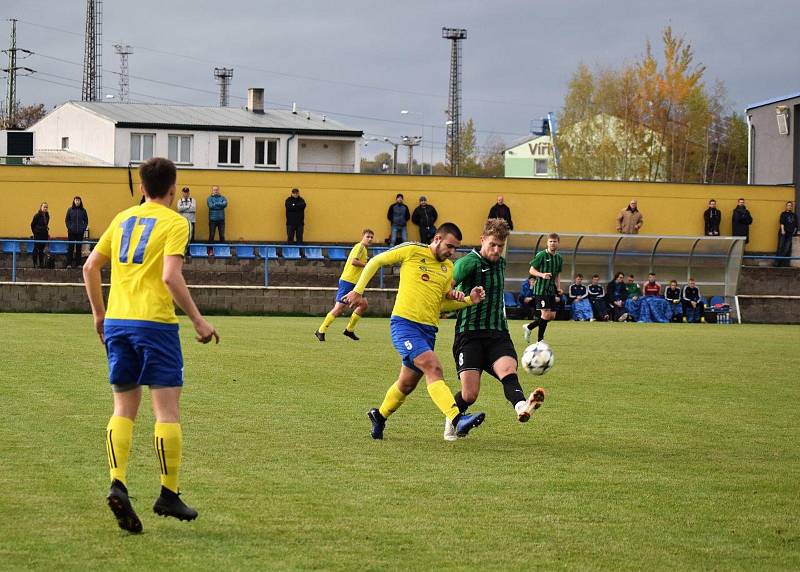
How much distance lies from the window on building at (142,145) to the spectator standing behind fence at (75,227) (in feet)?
87.8

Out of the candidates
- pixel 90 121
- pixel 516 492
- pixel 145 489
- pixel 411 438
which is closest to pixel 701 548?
pixel 516 492

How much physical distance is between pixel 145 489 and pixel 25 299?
2434 cm

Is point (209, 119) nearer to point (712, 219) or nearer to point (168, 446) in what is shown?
point (712, 219)

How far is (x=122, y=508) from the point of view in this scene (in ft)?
20.1

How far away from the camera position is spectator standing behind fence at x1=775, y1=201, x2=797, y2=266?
36719mm

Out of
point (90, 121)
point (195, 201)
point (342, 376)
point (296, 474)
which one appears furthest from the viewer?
point (90, 121)

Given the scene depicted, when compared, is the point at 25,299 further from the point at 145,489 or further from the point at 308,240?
the point at 145,489

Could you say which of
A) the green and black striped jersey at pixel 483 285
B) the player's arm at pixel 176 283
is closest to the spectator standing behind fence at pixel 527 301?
the green and black striped jersey at pixel 483 285

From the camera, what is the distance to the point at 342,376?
15289 mm

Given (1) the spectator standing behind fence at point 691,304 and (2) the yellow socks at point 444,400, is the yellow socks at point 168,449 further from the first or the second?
(1) the spectator standing behind fence at point 691,304


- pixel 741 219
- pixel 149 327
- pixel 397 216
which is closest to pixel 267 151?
pixel 397 216

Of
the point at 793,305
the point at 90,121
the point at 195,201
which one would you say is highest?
the point at 90,121

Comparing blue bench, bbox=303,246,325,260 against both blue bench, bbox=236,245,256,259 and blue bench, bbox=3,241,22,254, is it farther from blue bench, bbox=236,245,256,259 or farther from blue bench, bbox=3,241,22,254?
blue bench, bbox=3,241,22,254

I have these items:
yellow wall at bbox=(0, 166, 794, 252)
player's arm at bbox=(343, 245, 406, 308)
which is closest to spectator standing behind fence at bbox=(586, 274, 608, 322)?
yellow wall at bbox=(0, 166, 794, 252)
